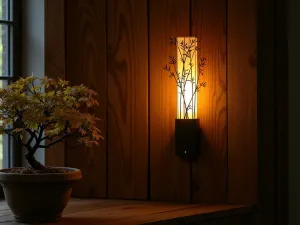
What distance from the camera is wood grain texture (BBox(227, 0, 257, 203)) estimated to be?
95.2 inches

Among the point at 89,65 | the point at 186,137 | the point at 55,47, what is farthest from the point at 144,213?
the point at 55,47

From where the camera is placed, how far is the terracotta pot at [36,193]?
6.60 feet

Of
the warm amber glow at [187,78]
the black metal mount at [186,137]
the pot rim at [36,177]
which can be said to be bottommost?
the pot rim at [36,177]

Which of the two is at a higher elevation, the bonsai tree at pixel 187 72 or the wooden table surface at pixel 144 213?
the bonsai tree at pixel 187 72

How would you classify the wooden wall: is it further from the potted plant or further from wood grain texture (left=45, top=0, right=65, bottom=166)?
the potted plant

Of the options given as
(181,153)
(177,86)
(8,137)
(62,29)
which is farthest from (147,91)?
(8,137)

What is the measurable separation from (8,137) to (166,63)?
83 centimetres

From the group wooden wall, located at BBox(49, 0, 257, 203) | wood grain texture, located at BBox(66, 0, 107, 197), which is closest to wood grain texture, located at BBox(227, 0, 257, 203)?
wooden wall, located at BBox(49, 0, 257, 203)

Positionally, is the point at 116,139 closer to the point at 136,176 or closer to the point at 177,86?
the point at 136,176

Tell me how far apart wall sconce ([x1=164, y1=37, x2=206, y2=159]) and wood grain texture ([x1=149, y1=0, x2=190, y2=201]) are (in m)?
0.07

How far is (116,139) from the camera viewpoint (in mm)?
2586

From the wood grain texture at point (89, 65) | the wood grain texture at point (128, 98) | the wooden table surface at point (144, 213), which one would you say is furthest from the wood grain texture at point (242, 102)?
the wood grain texture at point (89, 65)

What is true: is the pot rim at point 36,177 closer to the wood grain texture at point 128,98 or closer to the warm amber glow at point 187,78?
the wood grain texture at point 128,98

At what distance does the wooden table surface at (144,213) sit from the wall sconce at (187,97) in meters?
0.27
